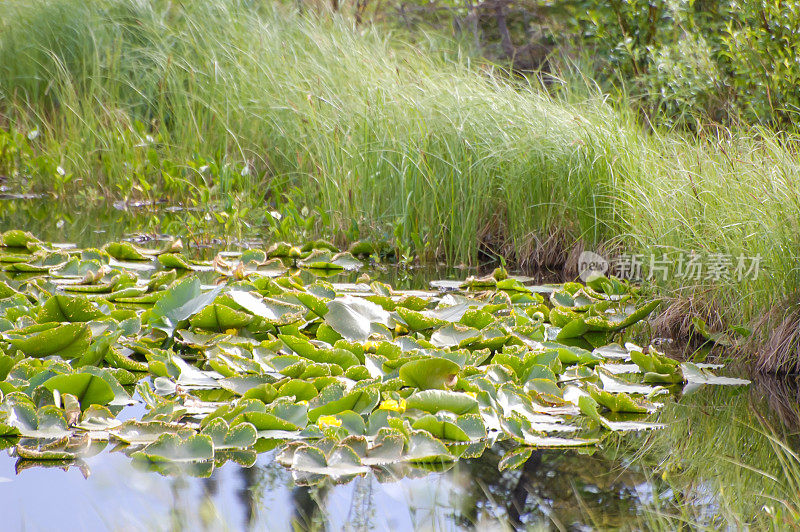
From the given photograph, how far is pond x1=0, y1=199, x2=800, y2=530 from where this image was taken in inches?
73.5

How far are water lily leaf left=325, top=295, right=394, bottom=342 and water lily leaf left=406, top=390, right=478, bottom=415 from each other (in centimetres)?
67

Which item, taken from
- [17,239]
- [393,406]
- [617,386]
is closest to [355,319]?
[393,406]

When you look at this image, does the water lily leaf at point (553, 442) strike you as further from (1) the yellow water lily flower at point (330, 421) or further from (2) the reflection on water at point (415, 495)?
(1) the yellow water lily flower at point (330, 421)

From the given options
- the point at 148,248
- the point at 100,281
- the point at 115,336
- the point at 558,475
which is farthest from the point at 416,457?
the point at 148,248

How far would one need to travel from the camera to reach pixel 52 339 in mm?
2693

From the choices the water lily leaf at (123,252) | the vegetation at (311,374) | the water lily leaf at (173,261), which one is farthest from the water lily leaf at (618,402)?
the water lily leaf at (123,252)

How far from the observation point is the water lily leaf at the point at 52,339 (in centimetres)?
268

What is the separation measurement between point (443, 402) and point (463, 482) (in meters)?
0.36

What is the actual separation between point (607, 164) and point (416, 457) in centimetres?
275

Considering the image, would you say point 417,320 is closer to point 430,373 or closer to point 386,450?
point 430,373

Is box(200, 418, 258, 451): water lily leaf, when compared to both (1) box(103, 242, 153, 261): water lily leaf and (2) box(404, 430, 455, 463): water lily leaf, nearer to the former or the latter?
(2) box(404, 430, 455, 463): water lily leaf

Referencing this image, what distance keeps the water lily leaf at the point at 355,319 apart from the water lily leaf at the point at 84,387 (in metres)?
0.91

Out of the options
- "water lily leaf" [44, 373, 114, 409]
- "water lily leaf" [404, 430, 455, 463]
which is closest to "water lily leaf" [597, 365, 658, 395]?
"water lily leaf" [404, 430, 455, 463]

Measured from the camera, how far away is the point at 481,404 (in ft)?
8.14
